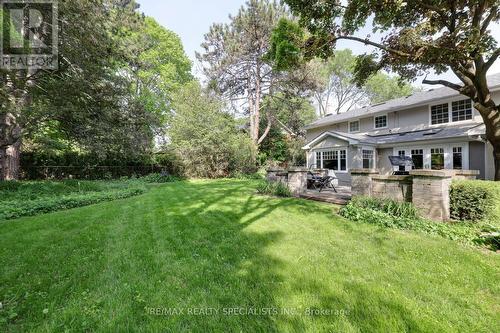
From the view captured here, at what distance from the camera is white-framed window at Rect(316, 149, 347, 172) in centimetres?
1300

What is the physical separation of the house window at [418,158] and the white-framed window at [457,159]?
4.29 ft

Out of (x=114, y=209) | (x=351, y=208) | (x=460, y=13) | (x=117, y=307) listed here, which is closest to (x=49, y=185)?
(x=114, y=209)

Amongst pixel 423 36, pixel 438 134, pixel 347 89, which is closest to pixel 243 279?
pixel 423 36

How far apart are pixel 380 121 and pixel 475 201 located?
37.6ft

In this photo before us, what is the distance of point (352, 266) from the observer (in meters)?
3.14

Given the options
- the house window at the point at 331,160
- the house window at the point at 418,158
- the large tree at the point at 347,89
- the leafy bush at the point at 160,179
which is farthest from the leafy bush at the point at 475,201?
the large tree at the point at 347,89

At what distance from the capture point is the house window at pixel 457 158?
1027 cm

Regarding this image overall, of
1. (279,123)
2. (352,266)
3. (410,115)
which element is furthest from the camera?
(279,123)

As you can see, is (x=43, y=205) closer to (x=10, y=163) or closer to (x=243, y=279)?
(x=10, y=163)

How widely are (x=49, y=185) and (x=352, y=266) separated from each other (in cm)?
1248

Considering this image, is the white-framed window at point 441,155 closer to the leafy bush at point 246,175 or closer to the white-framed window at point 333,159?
the white-framed window at point 333,159

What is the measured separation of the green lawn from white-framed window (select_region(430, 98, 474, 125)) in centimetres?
1104

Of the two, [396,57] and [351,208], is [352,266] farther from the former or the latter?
[396,57]

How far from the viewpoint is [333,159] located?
1366 centimetres
